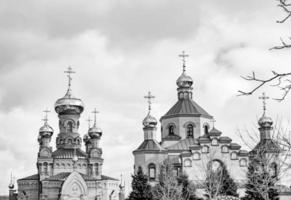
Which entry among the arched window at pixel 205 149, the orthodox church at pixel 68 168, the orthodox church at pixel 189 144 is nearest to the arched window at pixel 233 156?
the orthodox church at pixel 189 144

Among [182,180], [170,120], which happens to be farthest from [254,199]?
[170,120]

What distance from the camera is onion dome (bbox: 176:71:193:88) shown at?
5453 cm

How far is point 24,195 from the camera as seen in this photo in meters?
53.9

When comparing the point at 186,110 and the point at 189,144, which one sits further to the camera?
the point at 186,110

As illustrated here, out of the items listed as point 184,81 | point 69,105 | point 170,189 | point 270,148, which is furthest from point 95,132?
point 270,148

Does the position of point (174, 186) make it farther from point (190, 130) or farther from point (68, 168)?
point (68, 168)

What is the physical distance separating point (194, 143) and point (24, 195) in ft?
58.3

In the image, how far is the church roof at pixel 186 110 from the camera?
5125 cm

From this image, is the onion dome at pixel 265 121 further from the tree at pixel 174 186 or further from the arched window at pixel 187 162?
the tree at pixel 174 186

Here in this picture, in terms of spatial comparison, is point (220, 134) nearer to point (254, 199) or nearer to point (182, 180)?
point (182, 180)

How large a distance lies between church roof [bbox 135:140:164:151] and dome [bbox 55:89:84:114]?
37.2 feet

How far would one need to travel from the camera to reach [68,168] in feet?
173

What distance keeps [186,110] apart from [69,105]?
41.5ft

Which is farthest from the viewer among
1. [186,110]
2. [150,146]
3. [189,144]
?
[186,110]
